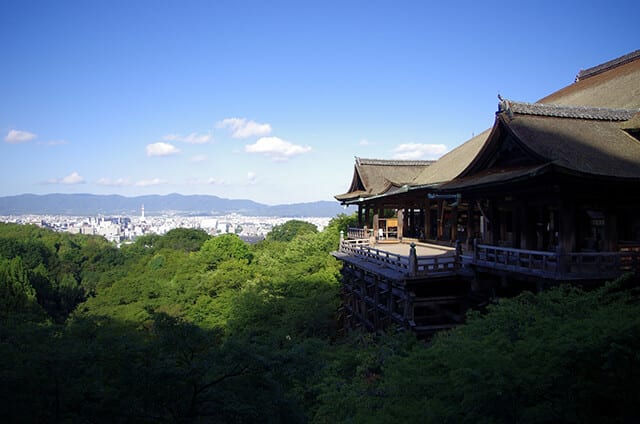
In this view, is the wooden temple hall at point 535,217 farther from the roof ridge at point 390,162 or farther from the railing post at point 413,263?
the roof ridge at point 390,162

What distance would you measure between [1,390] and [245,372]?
3737 millimetres

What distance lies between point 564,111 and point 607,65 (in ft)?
40.3

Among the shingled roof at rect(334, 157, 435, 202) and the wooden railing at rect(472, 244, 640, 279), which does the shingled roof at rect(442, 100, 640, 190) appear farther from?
the shingled roof at rect(334, 157, 435, 202)

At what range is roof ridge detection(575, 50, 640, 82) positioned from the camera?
2090 centimetres

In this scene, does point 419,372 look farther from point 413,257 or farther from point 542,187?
point 542,187

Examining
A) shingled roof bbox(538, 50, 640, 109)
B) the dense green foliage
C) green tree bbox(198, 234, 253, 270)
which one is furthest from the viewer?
green tree bbox(198, 234, 253, 270)

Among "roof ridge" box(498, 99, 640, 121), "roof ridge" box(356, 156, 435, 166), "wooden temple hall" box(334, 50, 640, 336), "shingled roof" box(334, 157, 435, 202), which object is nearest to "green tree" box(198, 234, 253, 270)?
"shingled roof" box(334, 157, 435, 202)

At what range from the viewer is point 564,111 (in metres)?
14.1

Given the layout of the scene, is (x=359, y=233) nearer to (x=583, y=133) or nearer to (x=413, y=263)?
(x=413, y=263)

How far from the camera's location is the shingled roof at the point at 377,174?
1092 inches

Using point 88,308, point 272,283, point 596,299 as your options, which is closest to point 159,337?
point 596,299

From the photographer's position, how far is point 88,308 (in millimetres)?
44375

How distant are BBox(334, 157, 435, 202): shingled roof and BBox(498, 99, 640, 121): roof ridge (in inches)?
529

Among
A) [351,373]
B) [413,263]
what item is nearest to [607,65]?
[413,263]
